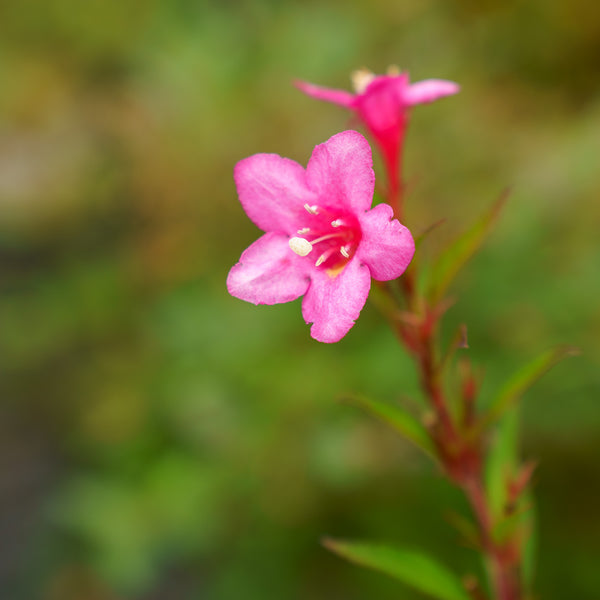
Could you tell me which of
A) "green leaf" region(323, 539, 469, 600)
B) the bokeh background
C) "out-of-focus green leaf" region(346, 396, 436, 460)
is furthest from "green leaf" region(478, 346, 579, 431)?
the bokeh background

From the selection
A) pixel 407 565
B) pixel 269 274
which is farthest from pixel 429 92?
pixel 407 565

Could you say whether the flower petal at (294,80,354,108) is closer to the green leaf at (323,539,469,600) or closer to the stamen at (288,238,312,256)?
the stamen at (288,238,312,256)

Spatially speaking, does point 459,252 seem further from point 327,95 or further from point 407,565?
point 407,565

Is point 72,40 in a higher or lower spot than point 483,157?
higher

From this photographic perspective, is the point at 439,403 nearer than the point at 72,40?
Yes

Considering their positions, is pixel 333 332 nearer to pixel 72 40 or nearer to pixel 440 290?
pixel 440 290

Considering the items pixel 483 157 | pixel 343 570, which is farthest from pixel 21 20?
pixel 343 570
